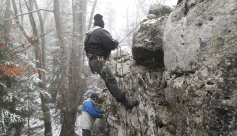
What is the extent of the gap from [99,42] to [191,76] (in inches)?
100

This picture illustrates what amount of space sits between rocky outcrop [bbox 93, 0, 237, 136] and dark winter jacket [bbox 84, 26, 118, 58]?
0.70 m

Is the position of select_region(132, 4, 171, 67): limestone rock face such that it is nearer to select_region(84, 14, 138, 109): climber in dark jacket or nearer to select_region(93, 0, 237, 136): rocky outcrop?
select_region(93, 0, 237, 136): rocky outcrop

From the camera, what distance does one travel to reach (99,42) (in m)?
3.69

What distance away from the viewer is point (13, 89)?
597 cm

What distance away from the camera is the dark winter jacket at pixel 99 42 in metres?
3.60

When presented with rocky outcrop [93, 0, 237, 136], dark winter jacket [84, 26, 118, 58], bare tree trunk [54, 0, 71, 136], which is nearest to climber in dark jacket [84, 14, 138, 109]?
dark winter jacket [84, 26, 118, 58]

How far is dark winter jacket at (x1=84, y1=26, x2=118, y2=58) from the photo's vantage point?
360 cm

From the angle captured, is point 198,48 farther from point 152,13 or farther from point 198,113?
point 152,13

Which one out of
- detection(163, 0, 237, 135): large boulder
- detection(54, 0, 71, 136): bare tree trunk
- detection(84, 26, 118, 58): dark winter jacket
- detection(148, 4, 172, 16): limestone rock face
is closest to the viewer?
detection(163, 0, 237, 135): large boulder

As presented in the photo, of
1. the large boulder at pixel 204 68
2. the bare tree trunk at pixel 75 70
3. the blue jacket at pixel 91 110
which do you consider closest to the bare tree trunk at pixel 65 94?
the bare tree trunk at pixel 75 70

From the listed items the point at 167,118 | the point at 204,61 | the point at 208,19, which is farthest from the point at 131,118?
the point at 208,19

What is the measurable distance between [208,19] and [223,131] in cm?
146

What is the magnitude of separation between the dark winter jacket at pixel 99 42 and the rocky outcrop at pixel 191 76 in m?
0.70

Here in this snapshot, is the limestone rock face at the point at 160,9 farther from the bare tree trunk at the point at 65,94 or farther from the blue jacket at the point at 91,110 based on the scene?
the bare tree trunk at the point at 65,94
